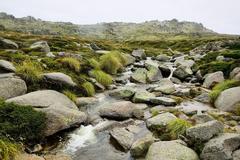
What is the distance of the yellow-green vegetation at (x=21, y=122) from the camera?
12062 mm

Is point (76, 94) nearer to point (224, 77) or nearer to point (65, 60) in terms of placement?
point (65, 60)

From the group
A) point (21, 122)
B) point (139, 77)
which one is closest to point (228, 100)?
point (139, 77)

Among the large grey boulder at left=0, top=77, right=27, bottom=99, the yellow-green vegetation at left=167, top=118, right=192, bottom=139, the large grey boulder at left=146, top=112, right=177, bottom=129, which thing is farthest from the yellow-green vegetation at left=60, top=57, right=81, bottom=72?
the yellow-green vegetation at left=167, top=118, right=192, bottom=139

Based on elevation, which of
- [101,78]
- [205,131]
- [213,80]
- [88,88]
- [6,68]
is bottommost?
[101,78]

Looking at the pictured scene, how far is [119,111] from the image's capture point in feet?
55.4

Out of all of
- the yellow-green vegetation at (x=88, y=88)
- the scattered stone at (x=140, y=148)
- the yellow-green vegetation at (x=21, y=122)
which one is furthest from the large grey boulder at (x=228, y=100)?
the yellow-green vegetation at (x=21, y=122)

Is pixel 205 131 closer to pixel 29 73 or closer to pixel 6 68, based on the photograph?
pixel 29 73

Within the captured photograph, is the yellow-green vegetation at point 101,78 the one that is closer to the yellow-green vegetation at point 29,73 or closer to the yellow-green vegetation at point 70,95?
the yellow-green vegetation at point 70,95

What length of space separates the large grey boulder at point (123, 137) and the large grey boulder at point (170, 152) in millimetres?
1525

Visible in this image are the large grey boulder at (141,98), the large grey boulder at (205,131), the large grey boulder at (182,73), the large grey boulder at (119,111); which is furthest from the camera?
the large grey boulder at (182,73)

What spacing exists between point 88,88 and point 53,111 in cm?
768

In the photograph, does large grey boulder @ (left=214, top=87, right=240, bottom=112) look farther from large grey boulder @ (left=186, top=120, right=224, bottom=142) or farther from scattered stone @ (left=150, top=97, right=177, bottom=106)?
large grey boulder @ (left=186, top=120, right=224, bottom=142)

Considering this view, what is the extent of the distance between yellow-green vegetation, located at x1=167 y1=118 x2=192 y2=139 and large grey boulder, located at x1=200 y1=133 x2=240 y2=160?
7.20 feet

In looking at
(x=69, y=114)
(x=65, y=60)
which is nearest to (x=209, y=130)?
(x=69, y=114)
